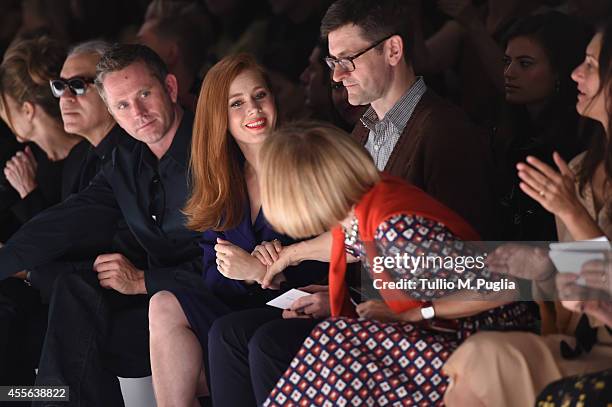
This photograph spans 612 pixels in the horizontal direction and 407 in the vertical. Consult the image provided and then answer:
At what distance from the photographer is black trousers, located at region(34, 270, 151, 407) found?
3531mm

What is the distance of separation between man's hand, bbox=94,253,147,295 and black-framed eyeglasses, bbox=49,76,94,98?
778 millimetres

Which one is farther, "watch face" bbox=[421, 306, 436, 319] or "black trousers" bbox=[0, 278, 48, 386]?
"black trousers" bbox=[0, 278, 48, 386]

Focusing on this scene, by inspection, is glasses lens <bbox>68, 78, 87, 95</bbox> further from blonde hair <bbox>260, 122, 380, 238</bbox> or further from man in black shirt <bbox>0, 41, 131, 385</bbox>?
blonde hair <bbox>260, 122, 380, 238</bbox>

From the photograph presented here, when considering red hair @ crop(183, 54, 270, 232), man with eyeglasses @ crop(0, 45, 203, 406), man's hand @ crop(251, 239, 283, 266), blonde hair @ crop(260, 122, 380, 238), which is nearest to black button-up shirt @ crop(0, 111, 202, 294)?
man with eyeglasses @ crop(0, 45, 203, 406)

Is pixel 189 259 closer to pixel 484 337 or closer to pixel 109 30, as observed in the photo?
pixel 484 337

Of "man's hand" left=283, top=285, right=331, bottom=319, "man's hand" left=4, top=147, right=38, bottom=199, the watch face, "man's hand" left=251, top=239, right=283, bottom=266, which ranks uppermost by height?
"man's hand" left=4, top=147, right=38, bottom=199

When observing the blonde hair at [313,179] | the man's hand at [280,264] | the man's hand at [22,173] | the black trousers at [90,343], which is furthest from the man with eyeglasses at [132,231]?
the blonde hair at [313,179]

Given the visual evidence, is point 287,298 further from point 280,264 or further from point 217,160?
point 217,160

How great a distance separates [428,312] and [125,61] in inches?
67.2

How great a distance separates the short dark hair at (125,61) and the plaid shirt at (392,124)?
2.99 feet

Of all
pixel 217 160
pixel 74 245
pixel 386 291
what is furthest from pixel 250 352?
pixel 74 245

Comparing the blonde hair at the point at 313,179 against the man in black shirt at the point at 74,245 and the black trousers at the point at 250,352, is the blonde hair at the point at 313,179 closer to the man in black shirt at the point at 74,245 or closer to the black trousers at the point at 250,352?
the black trousers at the point at 250,352

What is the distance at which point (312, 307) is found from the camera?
3.07m

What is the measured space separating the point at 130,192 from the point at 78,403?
2.51ft
